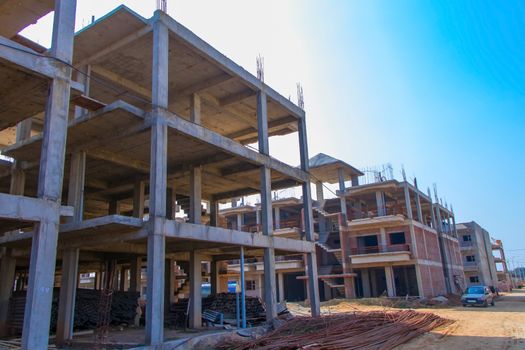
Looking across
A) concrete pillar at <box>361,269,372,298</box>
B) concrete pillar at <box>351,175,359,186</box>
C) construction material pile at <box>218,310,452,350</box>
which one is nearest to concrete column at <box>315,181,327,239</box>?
concrete pillar at <box>351,175,359,186</box>

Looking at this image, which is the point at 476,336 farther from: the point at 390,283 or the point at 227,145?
the point at 390,283

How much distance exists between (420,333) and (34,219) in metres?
14.3

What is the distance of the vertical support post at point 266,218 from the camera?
18344mm

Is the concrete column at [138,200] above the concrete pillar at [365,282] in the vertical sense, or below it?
above

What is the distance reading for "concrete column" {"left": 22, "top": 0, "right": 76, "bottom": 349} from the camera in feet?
30.6

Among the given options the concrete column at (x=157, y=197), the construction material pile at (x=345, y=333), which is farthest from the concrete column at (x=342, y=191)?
the concrete column at (x=157, y=197)

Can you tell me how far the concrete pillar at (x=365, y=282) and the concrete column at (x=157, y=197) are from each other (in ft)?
100

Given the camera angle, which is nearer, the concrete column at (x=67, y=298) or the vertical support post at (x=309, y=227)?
the concrete column at (x=67, y=298)

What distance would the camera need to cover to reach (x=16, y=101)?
40.1 feet

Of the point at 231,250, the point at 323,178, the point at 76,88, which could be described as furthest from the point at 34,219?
the point at 323,178

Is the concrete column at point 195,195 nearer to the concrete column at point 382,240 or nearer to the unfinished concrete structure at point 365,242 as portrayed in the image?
the unfinished concrete structure at point 365,242

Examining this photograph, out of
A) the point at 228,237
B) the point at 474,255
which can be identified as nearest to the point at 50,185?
the point at 228,237

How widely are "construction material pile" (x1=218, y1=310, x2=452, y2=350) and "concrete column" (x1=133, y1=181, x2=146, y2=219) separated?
8.12 m

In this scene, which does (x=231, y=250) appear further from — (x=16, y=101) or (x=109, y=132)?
(x=16, y=101)
